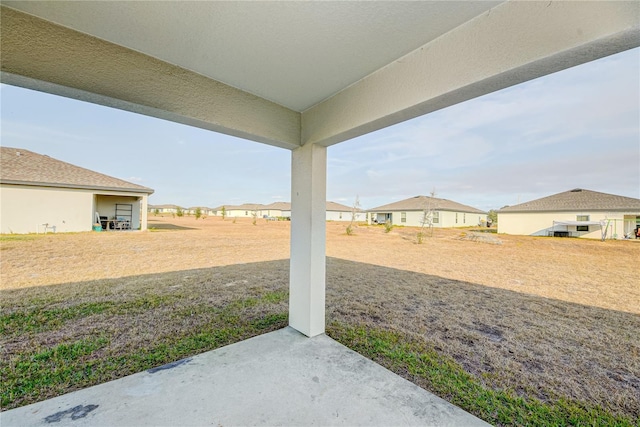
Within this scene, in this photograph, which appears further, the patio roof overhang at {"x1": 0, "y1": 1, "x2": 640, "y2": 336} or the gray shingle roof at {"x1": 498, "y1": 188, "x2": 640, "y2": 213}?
the gray shingle roof at {"x1": 498, "y1": 188, "x2": 640, "y2": 213}

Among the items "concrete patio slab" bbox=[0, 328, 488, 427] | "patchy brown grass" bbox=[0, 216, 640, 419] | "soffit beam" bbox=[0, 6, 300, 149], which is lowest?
"patchy brown grass" bbox=[0, 216, 640, 419]

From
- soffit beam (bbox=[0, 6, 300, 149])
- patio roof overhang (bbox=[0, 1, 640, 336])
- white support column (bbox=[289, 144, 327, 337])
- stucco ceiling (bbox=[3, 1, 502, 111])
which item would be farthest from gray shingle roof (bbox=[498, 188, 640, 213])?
soffit beam (bbox=[0, 6, 300, 149])

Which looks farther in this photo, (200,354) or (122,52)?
(200,354)

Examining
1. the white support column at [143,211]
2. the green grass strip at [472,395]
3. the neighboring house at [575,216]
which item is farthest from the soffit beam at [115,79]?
the neighboring house at [575,216]

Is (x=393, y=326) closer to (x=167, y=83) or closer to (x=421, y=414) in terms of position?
(x=421, y=414)

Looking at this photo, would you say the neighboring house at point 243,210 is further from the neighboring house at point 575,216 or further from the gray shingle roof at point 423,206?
the neighboring house at point 575,216

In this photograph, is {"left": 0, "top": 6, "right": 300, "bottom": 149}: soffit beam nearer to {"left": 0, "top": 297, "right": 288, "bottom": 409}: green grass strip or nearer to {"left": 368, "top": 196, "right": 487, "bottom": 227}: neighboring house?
{"left": 0, "top": 297, "right": 288, "bottom": 409}: green grass strip

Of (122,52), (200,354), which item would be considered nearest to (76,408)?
(200,354)

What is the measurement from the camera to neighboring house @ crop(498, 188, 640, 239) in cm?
1662

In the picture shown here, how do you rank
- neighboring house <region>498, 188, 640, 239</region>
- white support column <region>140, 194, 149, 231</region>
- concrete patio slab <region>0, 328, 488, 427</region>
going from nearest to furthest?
concrete patio slab <region>0, 328, 488, 427</region> → white support column <region>140, 194, 149, 231</region> → neighboring house <region>498, 188, 640, 239</region>

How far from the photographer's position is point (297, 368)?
2.40 m

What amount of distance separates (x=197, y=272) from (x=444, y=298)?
571 cm

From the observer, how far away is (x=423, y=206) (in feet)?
91.4

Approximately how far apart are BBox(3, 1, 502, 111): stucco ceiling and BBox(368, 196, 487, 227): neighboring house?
25.0 metres
